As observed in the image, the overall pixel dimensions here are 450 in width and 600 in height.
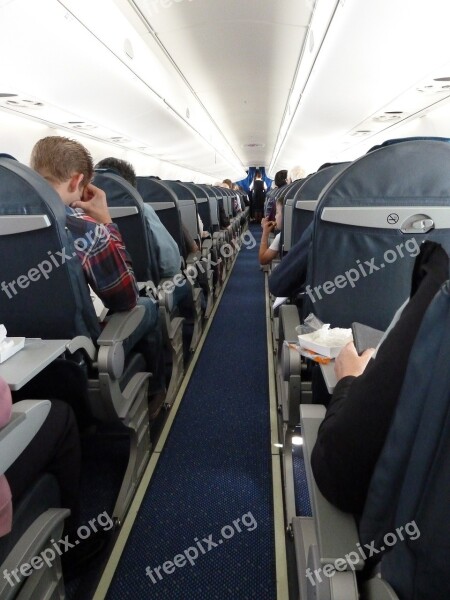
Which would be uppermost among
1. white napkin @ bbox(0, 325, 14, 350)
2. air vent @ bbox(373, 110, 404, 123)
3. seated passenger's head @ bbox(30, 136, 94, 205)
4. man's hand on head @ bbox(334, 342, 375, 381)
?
air vent @ bbox(373, 110, 404, 123)

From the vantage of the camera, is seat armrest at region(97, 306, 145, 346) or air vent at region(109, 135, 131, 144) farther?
air vent at region(109, 135, 131, 144)

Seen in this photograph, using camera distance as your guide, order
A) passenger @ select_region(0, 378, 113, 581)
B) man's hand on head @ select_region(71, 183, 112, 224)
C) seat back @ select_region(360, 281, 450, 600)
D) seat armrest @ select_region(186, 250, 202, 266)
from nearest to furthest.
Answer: seat back @ select_region(360, 281, 450, 600), passenger @ select_region(0, 378, 113, 581), man's hand on head @ select_region(71, 183, 112, 224), seat armrest @ select_region(186, 250, 202, 266)

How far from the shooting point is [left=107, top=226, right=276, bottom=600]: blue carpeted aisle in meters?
1.75

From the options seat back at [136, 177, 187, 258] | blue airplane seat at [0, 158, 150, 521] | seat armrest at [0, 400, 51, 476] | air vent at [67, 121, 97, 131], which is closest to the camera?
seat armrest at [0, 400, 51, 476]

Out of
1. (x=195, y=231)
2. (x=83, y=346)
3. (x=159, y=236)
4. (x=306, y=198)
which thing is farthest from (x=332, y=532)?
(x=195, y=231)

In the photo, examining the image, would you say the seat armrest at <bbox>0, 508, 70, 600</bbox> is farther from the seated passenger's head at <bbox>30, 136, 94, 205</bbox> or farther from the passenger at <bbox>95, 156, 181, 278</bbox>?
the passenger at <bbox>95, 156, 181, 278</bbox>

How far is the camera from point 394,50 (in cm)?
363

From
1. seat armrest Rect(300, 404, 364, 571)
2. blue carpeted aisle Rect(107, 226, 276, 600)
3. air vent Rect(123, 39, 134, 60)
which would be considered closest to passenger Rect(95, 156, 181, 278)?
blue carpeted aisle Rect(107, 226, 276, 600)

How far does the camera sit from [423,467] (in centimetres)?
66

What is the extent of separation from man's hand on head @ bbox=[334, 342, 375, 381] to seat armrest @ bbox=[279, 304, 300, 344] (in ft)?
2.08

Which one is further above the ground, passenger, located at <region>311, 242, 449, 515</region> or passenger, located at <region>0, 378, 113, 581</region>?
passenger, located at <region>311, 242, 449, 515</region>

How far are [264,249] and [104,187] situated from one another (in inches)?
77.1

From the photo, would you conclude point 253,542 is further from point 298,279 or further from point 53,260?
point 53,260

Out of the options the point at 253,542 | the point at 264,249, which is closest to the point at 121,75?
the point at 264,249
